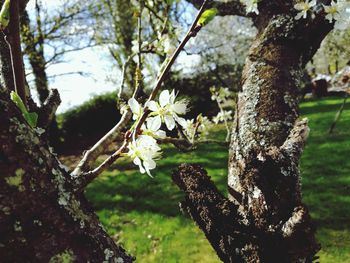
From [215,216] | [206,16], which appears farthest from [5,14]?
[215,216]

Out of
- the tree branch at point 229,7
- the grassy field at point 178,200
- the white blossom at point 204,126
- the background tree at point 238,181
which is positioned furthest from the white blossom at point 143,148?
the grassy field at point 178,200

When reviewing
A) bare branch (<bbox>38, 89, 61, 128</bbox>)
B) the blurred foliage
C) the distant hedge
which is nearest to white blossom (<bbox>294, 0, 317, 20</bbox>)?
bare branch (<bbox>38, 89, 61, 128</bbox>)

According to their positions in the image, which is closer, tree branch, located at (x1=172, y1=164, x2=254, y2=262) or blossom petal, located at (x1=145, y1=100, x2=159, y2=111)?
blossom petal, located at (x1=145, y1=100, x2=159, y2=111)

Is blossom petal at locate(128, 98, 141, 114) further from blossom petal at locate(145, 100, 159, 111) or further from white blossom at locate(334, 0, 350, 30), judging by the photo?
white blossom at locate(334, 0, 350, 30)

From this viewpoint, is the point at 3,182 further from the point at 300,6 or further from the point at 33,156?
the point at 300,6

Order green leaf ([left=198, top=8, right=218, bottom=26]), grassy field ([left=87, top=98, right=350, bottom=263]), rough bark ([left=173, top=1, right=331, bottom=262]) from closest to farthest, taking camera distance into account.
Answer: green leaf ([left=198, top=8, right=218, bottom=26])
rough bark ([left=173, top=1, right=331, bottom=262])
grassy field ([left=87, top=98, right=350, bottom=263])
